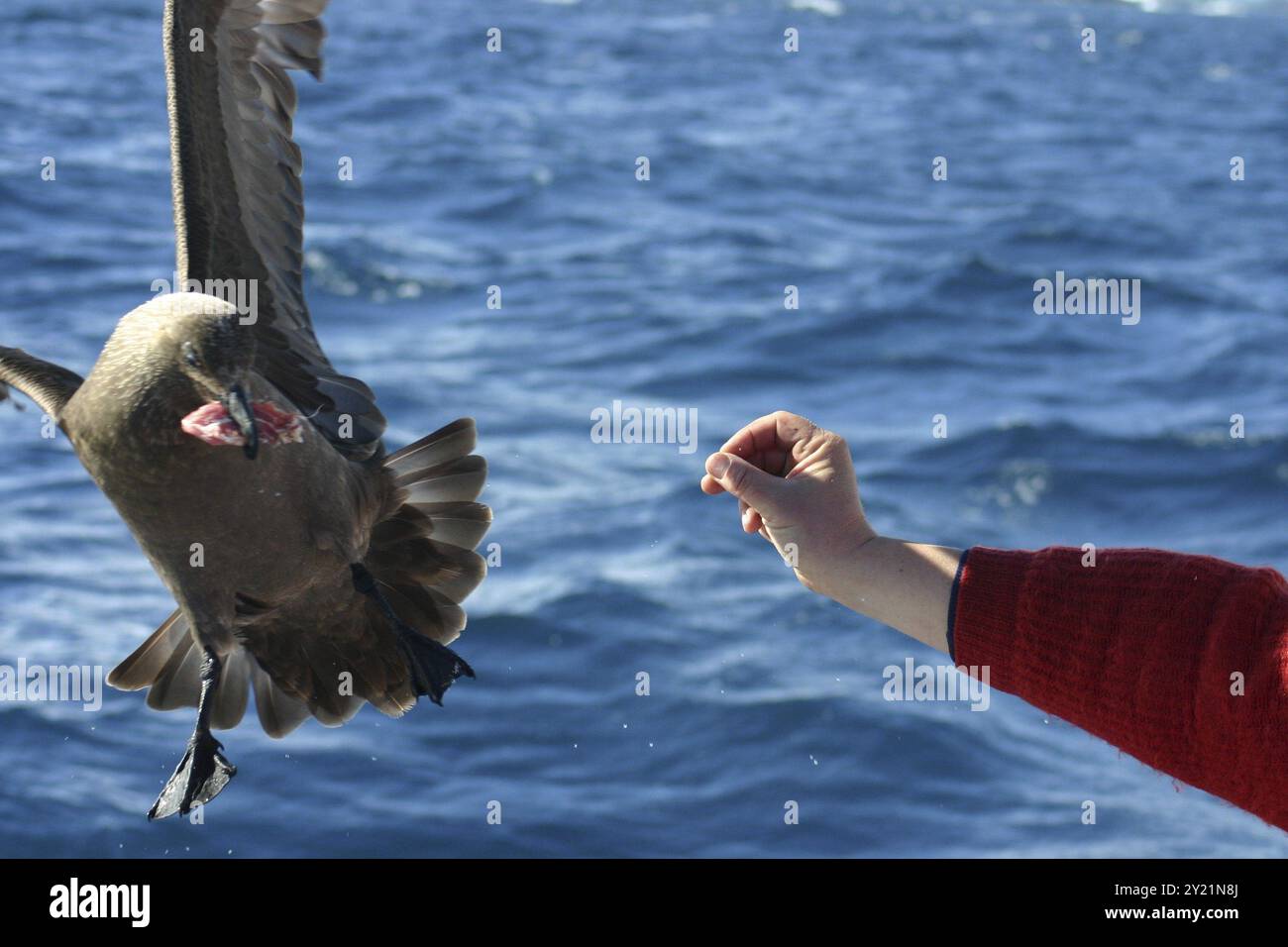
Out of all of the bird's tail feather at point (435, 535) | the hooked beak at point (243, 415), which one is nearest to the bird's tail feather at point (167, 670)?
the bird's tail feather at point (435, 535)

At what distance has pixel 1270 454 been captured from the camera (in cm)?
1062

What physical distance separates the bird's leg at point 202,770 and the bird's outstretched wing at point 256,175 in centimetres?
73

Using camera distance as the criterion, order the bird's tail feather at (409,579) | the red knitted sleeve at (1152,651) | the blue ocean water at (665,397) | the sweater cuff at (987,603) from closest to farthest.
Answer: the red knitted sleeve at (1152,651), the sweater cuff at (987,603), the bird's tail feather at (409,579), the blue ocean water at (665,397)

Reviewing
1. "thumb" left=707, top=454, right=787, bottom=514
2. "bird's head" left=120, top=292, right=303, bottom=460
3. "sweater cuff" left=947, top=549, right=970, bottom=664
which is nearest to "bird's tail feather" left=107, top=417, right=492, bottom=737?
"bird's head" left=120, top=292, right=303, bottom=460

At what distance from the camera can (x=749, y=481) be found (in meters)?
2.70

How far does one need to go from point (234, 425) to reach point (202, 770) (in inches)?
46.3

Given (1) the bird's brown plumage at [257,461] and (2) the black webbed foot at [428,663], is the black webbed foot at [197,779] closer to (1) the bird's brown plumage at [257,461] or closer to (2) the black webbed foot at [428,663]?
(1) the bird's brown plumage at [257,461]

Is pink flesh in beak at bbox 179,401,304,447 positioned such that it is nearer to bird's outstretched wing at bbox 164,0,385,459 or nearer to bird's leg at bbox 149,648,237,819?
bird's outstretched wing at bbox 164,0,385,459

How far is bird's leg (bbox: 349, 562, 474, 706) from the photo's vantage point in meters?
4.28

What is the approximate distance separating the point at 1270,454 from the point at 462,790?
6466 millimetres

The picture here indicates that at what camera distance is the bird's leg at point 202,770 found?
4043 mm

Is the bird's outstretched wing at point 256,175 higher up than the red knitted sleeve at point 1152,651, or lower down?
higher up

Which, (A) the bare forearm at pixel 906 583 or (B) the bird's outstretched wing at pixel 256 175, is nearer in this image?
(A) the bare forearm at pixel 906 583

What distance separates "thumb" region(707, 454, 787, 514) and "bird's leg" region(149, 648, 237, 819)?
6.25 ft
